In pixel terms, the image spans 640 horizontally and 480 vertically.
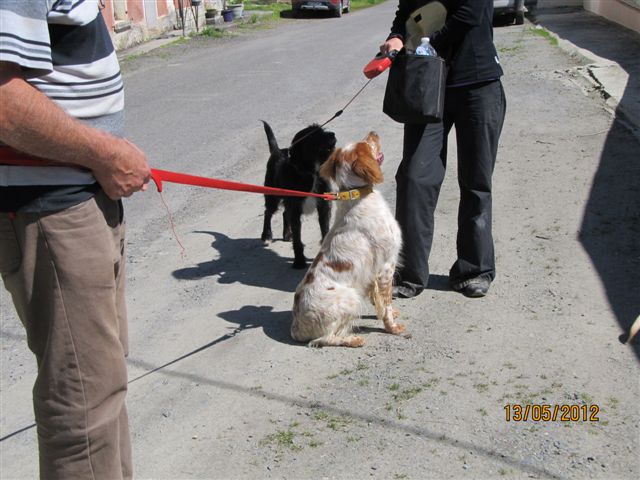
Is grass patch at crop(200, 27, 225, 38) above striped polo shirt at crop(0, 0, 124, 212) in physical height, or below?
below

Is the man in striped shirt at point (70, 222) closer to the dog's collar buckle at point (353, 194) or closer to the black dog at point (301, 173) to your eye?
the dog's collar buckle at point (353, 194)

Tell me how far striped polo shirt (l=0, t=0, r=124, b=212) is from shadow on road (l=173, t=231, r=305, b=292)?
323 cm

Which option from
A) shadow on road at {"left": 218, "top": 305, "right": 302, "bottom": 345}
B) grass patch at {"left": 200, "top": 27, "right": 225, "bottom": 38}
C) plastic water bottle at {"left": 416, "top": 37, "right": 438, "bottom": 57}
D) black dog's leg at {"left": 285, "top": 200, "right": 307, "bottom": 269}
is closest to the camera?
plastic water bottle at {"left": 416, "top": 37, "right": 438, "bottom": 57}

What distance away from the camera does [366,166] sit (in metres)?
4.25

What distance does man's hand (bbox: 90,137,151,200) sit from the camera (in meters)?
2.22

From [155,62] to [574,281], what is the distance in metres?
13.9

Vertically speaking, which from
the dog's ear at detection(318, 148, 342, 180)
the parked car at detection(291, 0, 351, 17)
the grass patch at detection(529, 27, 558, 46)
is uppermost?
the dog's ear at detection(318, 148, 342, 180)

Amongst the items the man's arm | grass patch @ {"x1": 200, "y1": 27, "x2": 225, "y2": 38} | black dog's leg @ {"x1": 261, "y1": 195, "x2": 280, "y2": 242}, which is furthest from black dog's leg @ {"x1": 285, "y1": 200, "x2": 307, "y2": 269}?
grass patch @ {"x1": 200, "y1": 27, "x2": 225, "y2": 38}

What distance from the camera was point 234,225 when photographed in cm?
666

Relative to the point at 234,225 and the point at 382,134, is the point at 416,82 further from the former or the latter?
the point at 382,134

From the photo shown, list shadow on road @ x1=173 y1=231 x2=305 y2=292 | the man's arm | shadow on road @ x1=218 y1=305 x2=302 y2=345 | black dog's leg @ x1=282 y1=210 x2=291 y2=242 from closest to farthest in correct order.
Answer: the man's arm, shadow on road @ x1=218 y1=305 x2=302 y2=345, shadow on road @ x1=173 y1=231 x2=305 y2=292, black dog's leg @ x1=282 y1=210 x2=291 y2=242
